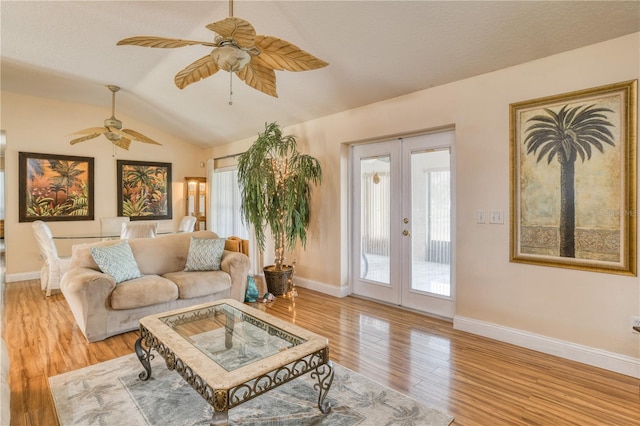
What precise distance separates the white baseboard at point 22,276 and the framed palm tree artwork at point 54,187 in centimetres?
89

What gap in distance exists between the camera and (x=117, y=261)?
3.44 m

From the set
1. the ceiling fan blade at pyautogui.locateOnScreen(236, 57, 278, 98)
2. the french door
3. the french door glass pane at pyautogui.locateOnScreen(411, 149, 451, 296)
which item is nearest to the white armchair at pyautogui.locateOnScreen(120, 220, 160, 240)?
the french door

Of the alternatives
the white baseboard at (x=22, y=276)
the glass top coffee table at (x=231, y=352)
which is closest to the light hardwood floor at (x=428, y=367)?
the glass top coffee table at (x=231, y=352)

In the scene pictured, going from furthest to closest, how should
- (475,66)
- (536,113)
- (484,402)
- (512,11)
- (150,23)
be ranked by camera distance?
(150,23)
(475,66)
(536,113)
(512,11)
(484,402)

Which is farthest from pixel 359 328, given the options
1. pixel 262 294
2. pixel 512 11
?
pixel 512 11

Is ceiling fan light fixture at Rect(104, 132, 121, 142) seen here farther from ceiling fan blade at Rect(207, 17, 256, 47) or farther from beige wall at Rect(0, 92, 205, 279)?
ceiling fan blade at Rect(207, 17, 256, 47)

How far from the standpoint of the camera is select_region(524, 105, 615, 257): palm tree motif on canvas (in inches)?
104

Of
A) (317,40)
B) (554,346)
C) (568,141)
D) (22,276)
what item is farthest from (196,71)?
(22,276)

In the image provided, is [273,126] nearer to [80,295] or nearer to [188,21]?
[188,21]

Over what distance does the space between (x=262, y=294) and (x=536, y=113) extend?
3854mm

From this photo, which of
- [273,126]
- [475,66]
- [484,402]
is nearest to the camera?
[484,402]

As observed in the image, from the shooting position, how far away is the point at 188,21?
10.8 ft

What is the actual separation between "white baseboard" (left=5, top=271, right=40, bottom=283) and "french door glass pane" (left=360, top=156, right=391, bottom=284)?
546 centimetres

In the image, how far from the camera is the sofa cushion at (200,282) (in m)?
3.56
